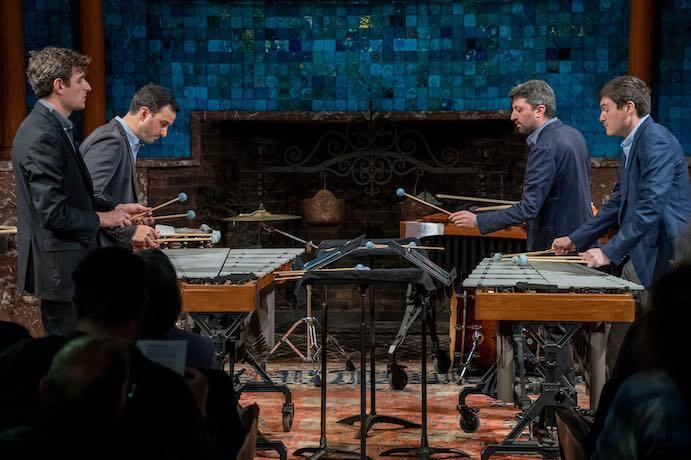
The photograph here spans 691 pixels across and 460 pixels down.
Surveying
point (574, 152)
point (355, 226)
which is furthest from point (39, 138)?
point (355, 226)

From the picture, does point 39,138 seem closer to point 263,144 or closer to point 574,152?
point 574,152

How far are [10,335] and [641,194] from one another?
2998 mm

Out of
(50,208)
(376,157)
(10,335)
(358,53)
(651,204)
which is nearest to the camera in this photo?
(10,335)

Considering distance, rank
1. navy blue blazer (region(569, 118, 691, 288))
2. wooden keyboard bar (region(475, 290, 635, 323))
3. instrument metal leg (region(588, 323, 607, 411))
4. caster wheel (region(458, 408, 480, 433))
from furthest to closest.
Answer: caster wheel (region(458, 408, 480, 433)), navy blue blazer (region(569, 118, 691, 288)), instrument metal leg (region(588, 323, 607, 411)), wooden keyboard bar (region(475, 290, 635, 323))

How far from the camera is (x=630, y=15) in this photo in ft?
24.1

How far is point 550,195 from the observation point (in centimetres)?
520

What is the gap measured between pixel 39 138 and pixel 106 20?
377 cm

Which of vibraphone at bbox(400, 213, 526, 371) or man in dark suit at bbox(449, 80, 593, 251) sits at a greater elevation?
man in dark suit at bbox(449, 80, 593, 251)

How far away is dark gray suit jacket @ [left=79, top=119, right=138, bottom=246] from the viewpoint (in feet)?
15.1

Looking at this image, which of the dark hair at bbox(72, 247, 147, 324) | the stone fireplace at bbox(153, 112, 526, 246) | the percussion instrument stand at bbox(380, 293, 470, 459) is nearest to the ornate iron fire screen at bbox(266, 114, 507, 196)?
the stone fireplace at bbox(153, 112, 526, 246)

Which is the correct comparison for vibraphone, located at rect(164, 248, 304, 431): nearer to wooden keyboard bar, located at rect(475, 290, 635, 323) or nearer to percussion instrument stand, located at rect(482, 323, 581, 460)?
wooden keyboard bar, located at rect(475, 290, 635, 323)

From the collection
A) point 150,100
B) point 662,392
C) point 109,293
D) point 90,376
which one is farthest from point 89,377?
point 150,100

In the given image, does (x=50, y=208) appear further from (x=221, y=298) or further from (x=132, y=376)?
(x=132, y=376)

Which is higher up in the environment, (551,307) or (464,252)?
(551,307)
